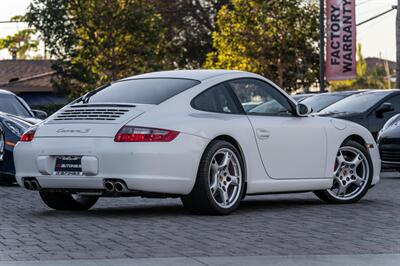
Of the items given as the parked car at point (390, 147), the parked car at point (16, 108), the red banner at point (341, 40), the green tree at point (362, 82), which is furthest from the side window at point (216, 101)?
the green tree at point (362, 82)

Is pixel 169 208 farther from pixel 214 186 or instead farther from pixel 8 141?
pixel 8 141

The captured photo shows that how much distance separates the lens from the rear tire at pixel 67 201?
1098 cm

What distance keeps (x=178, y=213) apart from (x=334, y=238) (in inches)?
92.6

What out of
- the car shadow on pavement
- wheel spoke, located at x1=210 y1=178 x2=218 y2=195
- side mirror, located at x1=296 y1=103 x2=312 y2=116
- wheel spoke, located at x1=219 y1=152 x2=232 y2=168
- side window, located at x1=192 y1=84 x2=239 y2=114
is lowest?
the car shadow on pavement

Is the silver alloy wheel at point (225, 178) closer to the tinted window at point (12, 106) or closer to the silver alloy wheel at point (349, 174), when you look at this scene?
the silver alloy wheel at point (349, 174)

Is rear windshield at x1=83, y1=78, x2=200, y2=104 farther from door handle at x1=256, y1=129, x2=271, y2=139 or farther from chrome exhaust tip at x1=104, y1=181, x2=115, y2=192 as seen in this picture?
chrome exhaust tip at x1=104, y1=181, x2=115, y2=192

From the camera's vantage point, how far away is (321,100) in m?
21.8

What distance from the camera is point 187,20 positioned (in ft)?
223

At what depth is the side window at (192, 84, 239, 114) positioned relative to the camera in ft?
34.8

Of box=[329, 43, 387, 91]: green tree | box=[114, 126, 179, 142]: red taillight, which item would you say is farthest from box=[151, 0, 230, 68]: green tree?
box=[114, 126, 179, 142]: red taillight

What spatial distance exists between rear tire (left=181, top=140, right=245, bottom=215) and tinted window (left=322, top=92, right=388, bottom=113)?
923 centimetres

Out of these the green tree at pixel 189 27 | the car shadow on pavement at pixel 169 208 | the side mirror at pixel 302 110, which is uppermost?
the green tree at pixel 189 27

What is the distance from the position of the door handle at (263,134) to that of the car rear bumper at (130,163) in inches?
33.8

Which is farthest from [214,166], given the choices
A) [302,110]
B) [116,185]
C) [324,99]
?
[324,99]
